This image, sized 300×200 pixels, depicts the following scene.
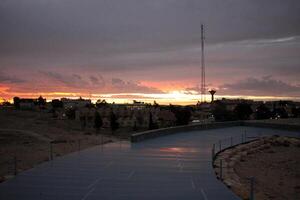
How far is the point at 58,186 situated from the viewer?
1159cm

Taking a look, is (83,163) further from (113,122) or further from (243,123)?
(113,122)

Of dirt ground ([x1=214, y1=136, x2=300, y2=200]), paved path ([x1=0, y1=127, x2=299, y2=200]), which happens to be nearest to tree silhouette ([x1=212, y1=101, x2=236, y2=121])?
dirt ground ([x1=214, y1=136, x2=300, y2=200])

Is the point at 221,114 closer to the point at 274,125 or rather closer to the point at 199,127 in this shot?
the point at 274,125

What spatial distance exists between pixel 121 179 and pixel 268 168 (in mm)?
13500

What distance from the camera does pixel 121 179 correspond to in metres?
12.9

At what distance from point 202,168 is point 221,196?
4.37 meters

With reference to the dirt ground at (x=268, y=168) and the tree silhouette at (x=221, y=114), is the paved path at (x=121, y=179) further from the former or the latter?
the tree silhouette at (x=221, y=114)

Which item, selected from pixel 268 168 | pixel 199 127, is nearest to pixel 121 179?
pixel 268 168

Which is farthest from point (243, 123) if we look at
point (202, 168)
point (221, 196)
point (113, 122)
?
point (113, 122)

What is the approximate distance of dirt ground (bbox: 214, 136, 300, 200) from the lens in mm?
15420

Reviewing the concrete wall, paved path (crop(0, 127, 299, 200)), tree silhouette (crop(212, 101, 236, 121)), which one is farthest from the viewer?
tree silhouette (crop(212, 101, 236, 121))

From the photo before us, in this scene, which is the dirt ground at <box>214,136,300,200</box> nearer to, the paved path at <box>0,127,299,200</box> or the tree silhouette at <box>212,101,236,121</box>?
the paved path at <box>0,127,299,200</box>

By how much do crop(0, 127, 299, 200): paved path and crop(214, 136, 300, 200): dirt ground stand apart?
115 cm

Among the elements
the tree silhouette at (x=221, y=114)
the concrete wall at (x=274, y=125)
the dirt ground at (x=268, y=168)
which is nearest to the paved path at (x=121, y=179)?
the dirt ground at (x=268, y=168)
